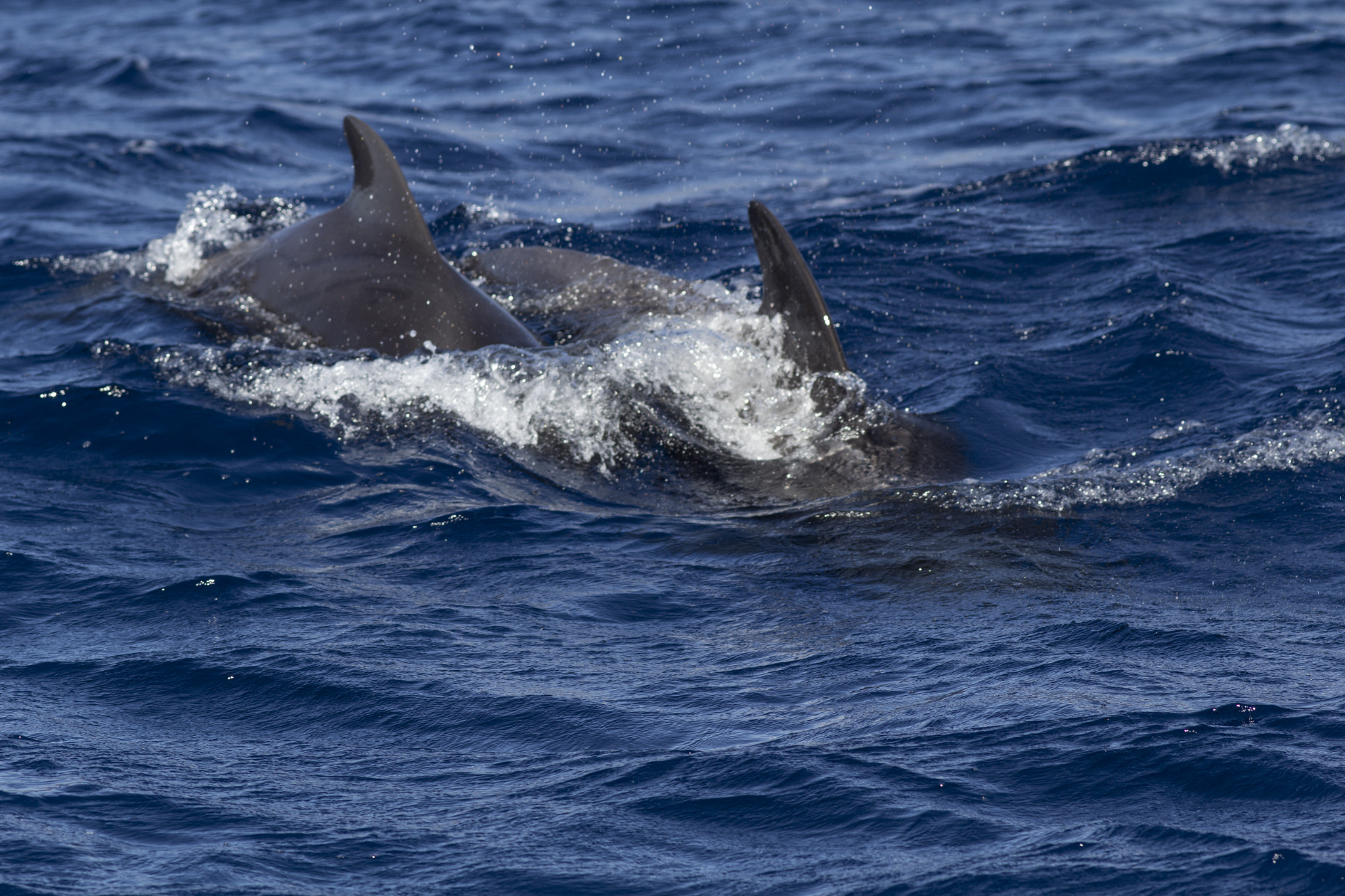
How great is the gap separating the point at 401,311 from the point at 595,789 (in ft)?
18.1

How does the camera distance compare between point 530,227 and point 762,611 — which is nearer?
point 762,611

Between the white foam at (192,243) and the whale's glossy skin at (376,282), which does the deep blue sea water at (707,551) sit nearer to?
the white foam at (192,243)

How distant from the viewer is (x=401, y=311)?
10.1m

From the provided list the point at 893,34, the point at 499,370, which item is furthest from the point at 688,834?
the point at 893,34

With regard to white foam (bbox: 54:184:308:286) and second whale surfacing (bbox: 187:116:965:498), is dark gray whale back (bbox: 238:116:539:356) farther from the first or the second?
white foam (bbox: 54:184:308:286)

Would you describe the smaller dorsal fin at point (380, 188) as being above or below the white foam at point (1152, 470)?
above

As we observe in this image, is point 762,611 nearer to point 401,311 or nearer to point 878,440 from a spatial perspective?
point 878,440

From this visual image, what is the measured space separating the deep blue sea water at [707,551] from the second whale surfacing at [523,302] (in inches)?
7.7

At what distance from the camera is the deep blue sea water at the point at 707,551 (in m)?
4.99

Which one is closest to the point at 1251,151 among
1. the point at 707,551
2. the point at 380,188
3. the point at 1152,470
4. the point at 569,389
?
the point at 1152,470

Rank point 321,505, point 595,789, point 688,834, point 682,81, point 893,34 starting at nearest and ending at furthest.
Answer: point 688,834 < point 595,789 < point 321,505 < point 682,81 < point 893,34

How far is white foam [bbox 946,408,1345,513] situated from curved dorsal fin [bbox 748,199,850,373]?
1302 millimetres

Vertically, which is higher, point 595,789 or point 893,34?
point 893,34

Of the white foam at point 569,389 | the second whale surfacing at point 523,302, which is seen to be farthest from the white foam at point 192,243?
the white foam at point 569,389
